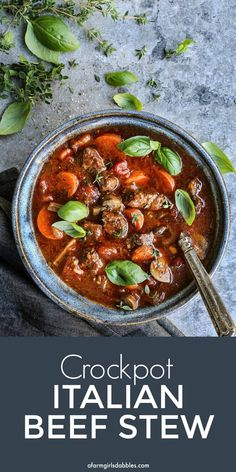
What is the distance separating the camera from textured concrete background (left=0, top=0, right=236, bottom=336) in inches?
174

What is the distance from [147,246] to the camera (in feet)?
12.7

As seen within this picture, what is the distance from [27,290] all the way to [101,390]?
0.71 m

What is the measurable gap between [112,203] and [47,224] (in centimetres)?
38

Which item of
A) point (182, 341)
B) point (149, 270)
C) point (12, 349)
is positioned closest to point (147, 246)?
point (149, 270)

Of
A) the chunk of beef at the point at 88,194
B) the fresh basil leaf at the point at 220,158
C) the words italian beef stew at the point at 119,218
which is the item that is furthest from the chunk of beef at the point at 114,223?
the fresh basil leaf at the point at 220,158

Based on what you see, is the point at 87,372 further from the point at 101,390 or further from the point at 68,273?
the point at 68,273

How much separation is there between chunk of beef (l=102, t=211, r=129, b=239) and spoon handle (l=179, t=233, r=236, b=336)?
1.08 feet

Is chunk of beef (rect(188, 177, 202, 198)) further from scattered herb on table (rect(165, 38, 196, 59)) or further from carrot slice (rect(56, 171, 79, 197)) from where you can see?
scattered herb on table (rect(165, 38, 196, 59))

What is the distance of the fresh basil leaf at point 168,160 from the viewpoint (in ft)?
12.7

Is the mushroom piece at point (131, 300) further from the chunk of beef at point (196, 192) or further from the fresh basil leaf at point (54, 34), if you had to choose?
the fresh basil leaf at point (54, 34)

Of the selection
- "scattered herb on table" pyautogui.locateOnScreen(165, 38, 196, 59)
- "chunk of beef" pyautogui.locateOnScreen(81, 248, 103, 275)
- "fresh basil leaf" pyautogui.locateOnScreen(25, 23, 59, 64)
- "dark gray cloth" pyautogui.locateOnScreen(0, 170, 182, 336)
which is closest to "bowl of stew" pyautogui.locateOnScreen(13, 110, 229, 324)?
"chunk of beef" pyautogui.locateOnScreen(81, 248, 103, 275)

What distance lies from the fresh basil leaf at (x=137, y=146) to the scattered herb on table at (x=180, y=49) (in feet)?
2.68

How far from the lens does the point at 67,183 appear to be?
155 inches

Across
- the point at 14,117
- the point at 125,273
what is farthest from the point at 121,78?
the point at 125,273
